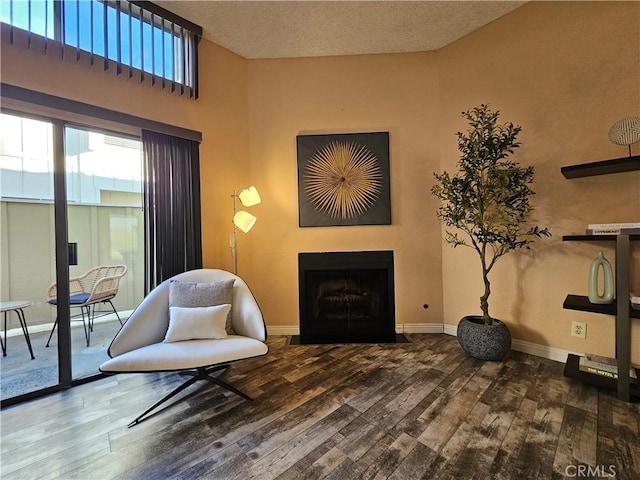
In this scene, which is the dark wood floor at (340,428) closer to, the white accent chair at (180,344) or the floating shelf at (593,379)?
the floating shelf at (593,379)

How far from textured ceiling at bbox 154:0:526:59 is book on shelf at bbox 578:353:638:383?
10.3 feet

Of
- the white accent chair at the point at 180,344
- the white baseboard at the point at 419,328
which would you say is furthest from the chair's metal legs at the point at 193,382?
the white baseboard at the point at 419,328

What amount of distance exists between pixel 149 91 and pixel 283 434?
9.64 ft

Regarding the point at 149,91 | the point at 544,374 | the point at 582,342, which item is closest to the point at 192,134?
the point at 149,91

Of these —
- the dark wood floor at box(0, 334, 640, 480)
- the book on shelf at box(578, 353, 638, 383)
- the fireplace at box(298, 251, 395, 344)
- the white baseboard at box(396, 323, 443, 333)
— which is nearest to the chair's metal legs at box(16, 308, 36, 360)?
the dark wood floor at box(0, 334, 640, 480)

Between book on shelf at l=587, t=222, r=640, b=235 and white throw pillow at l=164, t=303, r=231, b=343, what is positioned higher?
book on shelf at l=587, t=222, r=640, b=235

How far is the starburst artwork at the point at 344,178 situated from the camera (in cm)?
307

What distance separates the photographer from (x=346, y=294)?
10.4 feet

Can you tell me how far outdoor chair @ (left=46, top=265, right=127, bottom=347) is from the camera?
2.18 m

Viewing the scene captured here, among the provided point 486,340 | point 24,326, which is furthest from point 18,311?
point 486,340

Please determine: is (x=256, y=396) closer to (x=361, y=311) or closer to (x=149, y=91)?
(x=361, y=311)

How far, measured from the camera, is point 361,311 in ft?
10.3

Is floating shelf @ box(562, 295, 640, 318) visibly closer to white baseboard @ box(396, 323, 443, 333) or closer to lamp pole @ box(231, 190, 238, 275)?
white baseboard @ box(396, 323, 443, 333)

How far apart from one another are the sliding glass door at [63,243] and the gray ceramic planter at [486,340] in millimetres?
3047
